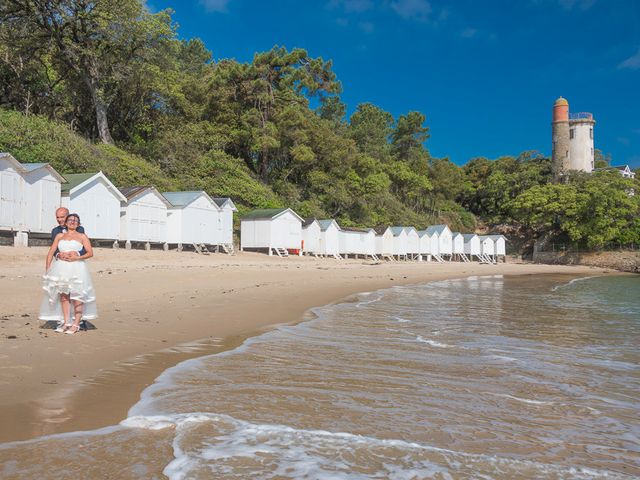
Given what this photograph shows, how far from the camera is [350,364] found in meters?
6.67

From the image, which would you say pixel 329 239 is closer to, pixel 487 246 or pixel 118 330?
pixel 487 246

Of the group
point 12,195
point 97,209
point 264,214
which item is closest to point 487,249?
point 264,214

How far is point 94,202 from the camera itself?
82.2 feet

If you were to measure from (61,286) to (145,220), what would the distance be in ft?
72.0

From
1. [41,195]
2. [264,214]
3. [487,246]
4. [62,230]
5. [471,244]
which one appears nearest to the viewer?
[62,230]

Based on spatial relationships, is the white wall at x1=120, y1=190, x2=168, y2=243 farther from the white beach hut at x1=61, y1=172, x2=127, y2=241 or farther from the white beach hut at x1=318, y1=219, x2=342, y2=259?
the white beach hut at x1=318, y1=219, x2=342, y2=259

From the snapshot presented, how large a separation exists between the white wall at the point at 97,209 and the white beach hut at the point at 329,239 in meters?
18.9

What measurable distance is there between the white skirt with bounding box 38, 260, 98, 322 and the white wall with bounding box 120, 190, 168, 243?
2087 centimetres

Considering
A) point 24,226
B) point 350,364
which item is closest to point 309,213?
point 24,226

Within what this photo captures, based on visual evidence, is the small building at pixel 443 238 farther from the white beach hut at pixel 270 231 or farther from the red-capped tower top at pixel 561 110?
the red-capped tower top at pixel 561 110

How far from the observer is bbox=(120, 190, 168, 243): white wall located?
90.0 ft

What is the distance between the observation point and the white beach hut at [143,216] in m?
27.4

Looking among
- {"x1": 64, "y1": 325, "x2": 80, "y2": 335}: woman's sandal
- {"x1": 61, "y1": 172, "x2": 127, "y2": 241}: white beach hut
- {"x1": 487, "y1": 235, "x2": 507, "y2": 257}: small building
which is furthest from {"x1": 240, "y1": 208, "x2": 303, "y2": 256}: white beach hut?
{"x1": 487, "y1": 235, "x2": 507, "y2": 257}: small building

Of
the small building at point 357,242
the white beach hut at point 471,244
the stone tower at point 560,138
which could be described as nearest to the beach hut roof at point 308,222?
the small building at point 357,242
